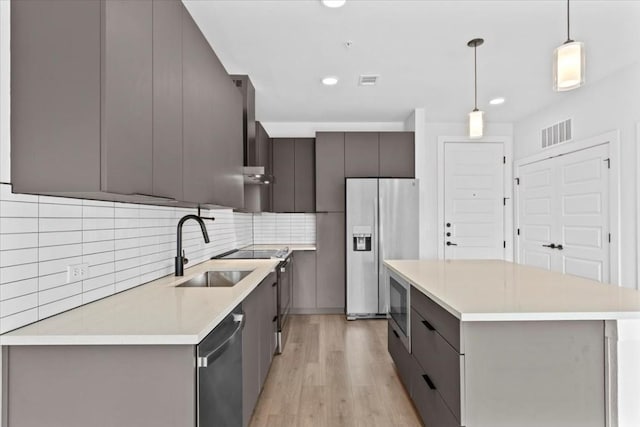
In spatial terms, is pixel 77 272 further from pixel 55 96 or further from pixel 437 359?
pixel 437 359

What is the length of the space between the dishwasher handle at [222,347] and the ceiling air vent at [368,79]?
2749mm

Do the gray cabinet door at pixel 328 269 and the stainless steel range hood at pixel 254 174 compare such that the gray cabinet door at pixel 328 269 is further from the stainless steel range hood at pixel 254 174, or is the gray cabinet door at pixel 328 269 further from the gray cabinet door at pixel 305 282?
the stainless steel range hood at pixel 254 174

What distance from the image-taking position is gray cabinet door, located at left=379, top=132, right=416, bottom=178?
16.0 feet

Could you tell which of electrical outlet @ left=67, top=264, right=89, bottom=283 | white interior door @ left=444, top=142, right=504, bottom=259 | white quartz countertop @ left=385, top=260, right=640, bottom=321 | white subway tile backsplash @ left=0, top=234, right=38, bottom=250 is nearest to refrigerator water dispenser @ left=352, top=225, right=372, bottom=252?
white interior door @ left=444, top=142, right=504, bottom=259

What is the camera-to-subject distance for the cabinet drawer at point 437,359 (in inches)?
60.8

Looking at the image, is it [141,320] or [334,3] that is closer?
[141,320]

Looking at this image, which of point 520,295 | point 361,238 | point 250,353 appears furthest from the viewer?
point 361,238

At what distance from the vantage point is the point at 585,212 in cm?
402

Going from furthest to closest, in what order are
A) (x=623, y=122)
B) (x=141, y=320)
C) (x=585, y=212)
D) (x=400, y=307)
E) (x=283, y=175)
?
(x=283, y=175) < (x=585, y=212) < (x=623, y=122) < (x=400, y=307) < (x=141, y=320)

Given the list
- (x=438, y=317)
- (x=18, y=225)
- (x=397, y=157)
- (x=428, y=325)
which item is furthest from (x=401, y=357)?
(x=397, y=157)

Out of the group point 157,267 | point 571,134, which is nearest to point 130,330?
point 157,267

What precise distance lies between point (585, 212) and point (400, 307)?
2811mm

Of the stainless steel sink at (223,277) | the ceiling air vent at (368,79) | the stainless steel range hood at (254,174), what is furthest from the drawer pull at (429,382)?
the ceiling air vent at (368,79)

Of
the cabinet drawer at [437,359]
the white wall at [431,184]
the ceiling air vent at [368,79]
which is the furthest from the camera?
the white wall at [431,184]
